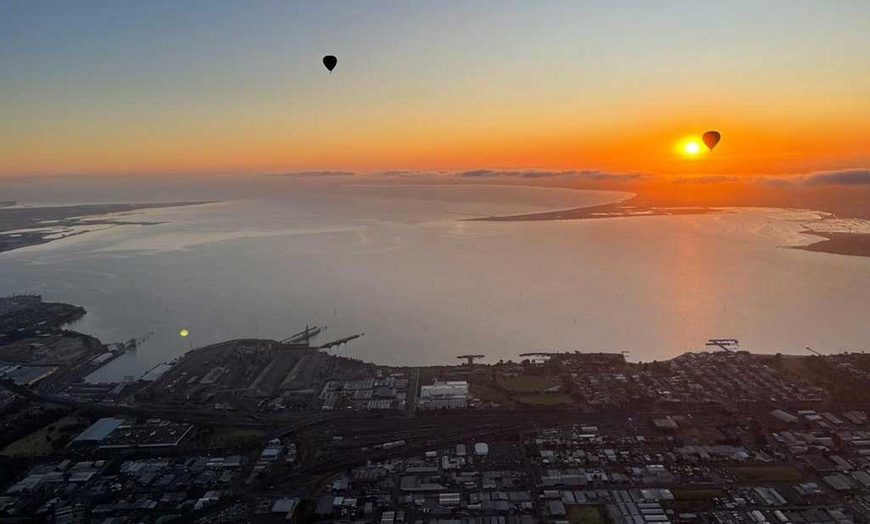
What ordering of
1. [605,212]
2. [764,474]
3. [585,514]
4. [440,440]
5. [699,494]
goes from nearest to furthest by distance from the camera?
[585,514], [699,494], [764,474], [440,440], [605,212]

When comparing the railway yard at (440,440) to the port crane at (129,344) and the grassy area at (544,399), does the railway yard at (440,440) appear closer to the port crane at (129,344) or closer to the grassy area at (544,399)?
the grassy area at (544,399)

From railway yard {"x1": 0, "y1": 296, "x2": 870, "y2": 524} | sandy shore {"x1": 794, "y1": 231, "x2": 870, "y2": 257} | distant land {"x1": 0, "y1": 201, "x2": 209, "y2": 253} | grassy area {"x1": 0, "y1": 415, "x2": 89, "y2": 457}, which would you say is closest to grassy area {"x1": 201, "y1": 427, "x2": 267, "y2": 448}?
railway yard {"x1": 0, "y1": 296, "x2": 870, "y2": 524}

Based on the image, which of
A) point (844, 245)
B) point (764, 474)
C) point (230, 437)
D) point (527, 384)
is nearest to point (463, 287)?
point (527, 384)

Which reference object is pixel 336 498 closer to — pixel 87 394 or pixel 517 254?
pixel 87 394

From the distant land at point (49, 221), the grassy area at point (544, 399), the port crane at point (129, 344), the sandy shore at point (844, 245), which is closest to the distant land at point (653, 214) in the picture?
the sandy shore at point (844, 245)

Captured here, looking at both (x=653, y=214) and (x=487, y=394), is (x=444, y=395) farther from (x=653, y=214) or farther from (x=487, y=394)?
(x=653, y=214)

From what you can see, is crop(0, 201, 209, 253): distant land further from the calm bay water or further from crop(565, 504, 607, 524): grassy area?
crop(565, 504, 607, 524): grassy area

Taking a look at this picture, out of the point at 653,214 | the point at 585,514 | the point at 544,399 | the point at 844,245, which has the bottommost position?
the point at 585,514
